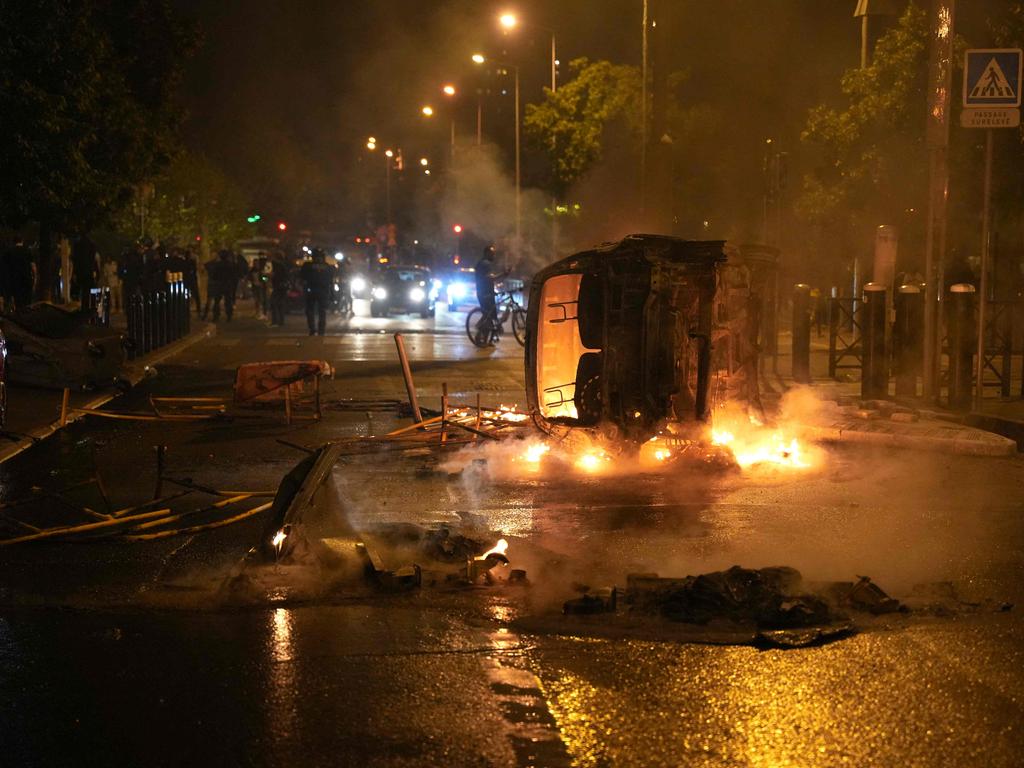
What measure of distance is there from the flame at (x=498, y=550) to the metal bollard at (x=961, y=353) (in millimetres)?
8076

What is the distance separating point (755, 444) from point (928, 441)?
5.12 ft

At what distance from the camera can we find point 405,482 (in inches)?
384

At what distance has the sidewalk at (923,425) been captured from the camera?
11.1 m

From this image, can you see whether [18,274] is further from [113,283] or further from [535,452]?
[113,283]

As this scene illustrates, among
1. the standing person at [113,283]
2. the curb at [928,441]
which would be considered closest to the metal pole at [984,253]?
the curb at [928,441]

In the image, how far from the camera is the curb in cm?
1102

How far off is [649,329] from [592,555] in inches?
120

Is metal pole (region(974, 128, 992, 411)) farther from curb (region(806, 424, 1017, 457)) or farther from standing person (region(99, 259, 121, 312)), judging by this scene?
standing person (region(99, 259, 121, 312))

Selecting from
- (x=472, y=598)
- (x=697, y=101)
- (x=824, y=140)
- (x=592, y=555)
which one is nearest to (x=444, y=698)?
(x=472, y=598)

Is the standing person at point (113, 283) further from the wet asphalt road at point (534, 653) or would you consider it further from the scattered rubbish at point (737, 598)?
the scattered rubbish at point (737, 598)

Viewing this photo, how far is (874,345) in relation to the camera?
1472 cm

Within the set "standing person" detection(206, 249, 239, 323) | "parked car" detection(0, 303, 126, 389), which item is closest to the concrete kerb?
"parked car" detection(0, 303, 126, 389)

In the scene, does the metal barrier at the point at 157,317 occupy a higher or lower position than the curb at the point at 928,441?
higher

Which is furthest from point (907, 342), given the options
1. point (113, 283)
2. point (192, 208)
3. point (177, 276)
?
point (113, 283)
